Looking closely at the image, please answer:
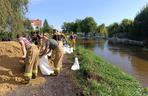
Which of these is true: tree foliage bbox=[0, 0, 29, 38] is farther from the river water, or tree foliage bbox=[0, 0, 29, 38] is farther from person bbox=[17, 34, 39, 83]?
person bbox=[17, 34, 39, 83]

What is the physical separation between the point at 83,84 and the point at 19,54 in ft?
9.44

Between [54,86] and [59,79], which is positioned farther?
[59,79]

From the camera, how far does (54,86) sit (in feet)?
34.5

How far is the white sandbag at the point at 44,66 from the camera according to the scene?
39.7ft

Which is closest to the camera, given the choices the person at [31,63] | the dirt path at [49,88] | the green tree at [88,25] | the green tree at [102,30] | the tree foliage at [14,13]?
the dirt path at [49,88]

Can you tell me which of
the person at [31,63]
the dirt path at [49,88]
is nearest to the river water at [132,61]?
the dirt path at [49,88]

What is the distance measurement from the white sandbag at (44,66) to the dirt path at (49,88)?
384 millimetres

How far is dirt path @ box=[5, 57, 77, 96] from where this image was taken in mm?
9664

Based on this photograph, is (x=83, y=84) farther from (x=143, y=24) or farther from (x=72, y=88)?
(x=143, y=24)

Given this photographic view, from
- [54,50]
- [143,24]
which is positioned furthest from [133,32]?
[54,50]

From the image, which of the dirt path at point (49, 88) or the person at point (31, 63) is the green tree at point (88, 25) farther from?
the person at point (31, 63)

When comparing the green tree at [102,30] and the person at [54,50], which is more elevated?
the person at [54,50]

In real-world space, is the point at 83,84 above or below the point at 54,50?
below

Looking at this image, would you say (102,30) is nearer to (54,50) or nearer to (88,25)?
(88,25)
